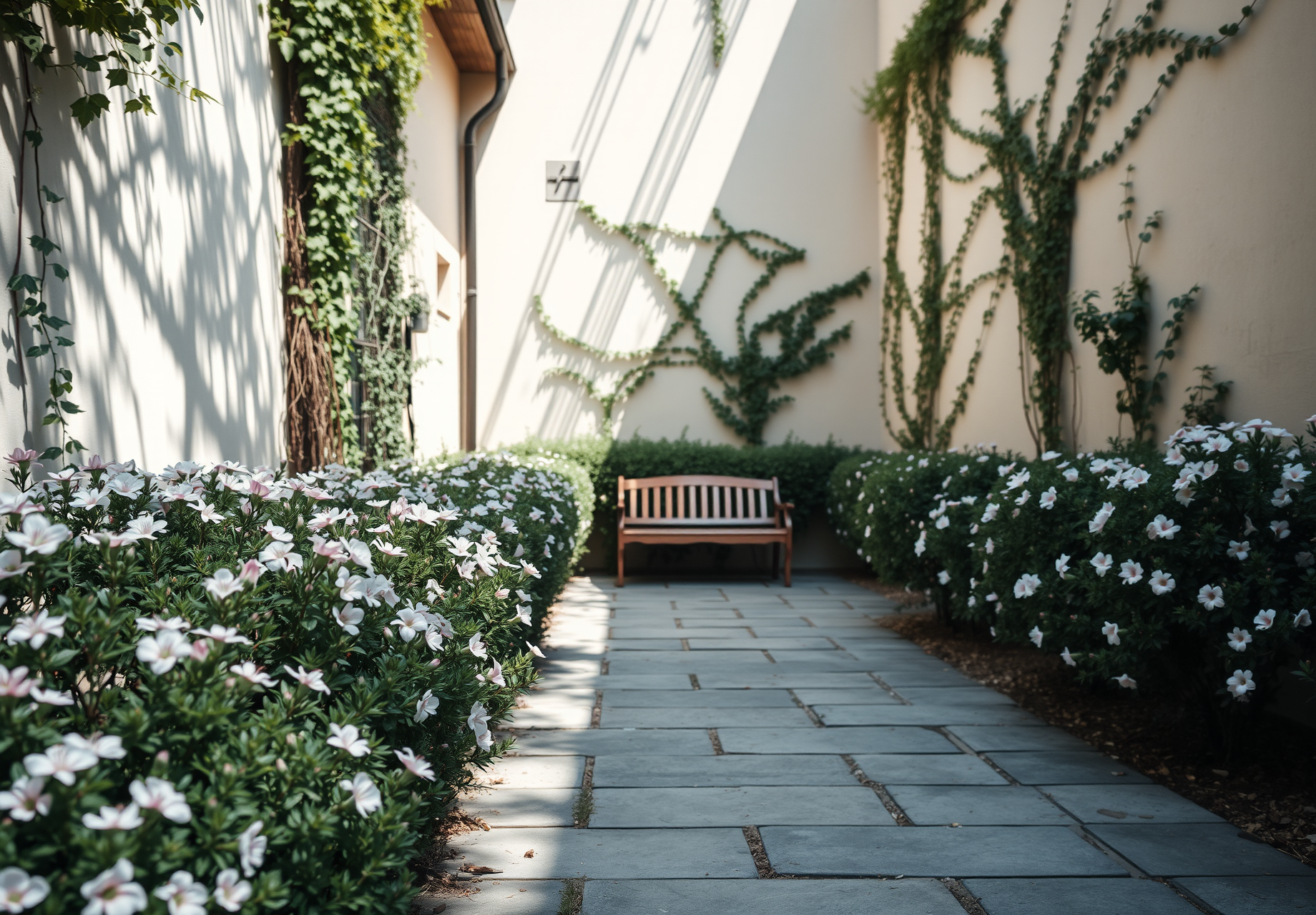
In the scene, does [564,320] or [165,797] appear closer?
[165,797]

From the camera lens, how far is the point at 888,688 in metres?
3.93

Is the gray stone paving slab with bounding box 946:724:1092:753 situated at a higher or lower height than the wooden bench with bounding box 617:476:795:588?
lower

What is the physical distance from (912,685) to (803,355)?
491cm

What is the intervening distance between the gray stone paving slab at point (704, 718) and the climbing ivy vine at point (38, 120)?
2081mm

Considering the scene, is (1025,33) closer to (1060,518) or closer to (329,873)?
(1060,518)

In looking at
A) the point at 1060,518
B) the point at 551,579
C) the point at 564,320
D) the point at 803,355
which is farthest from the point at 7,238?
the point at 803,355

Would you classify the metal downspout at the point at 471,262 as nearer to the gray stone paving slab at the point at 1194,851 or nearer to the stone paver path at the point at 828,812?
the stone paver path at the point at 828,812

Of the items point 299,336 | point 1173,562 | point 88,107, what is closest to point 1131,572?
point 1173,562

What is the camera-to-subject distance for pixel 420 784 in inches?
60.8

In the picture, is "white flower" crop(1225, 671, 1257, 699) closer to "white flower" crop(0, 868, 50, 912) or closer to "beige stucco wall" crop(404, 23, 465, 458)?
"white flower" crop(0, 868, 50, 912)

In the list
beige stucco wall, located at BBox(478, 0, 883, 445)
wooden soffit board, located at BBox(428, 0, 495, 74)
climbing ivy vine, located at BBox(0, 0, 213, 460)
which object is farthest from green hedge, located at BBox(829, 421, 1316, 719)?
wooden soffit board, located at BBox(428, 0, 495, 74)

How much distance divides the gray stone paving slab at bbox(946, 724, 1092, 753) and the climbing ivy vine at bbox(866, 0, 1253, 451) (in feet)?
7.68

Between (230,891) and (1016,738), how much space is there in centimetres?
292

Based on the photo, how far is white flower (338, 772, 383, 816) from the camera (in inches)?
44.3
